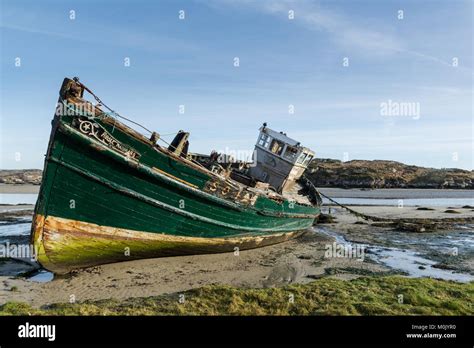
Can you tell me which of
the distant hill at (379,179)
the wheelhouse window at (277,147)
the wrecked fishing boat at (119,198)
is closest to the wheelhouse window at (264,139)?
the wheelhouse window at (277,147)

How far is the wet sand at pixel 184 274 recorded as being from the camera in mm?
9195

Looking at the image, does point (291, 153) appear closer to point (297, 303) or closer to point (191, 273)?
point (191, 273)

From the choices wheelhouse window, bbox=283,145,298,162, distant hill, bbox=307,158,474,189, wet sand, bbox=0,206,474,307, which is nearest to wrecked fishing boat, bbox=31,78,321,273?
wet sand, bbox=0,206,474,307

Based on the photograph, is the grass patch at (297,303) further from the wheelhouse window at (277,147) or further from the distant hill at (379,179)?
the distant hill at (379,179)

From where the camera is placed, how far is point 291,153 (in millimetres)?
18031

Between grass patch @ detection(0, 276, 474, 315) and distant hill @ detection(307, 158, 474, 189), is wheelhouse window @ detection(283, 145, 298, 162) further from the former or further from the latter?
distant hill @ detection(307, 158, 474, 189)

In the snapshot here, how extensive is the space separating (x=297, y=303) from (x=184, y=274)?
4.06 m

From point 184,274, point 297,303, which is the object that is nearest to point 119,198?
point 184,274

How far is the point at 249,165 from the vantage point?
1906 centimetres

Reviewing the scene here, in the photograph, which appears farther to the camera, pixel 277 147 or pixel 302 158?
pixel 302 158

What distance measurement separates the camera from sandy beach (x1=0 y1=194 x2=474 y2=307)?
920 centimetres

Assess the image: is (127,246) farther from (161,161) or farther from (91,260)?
(161,161)
